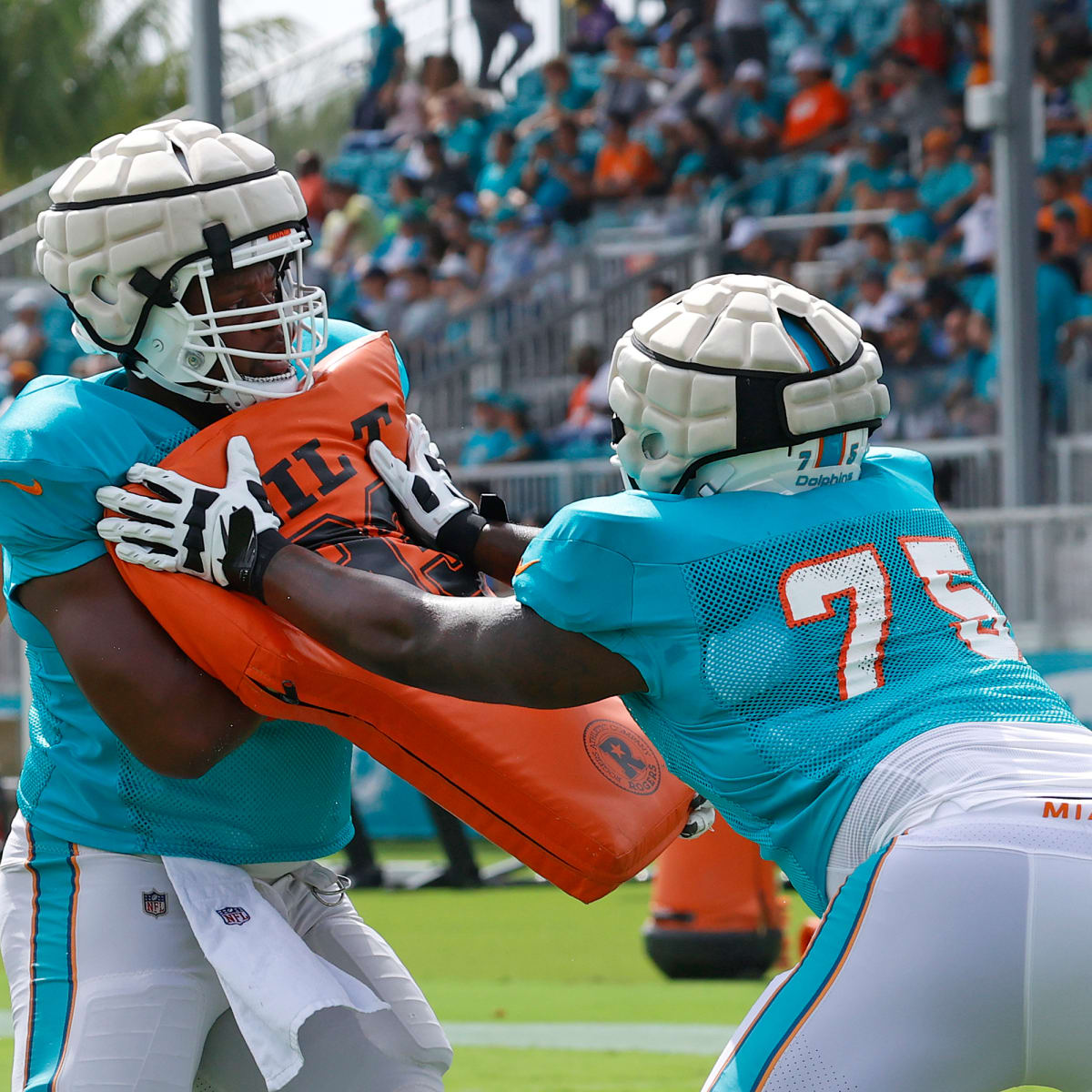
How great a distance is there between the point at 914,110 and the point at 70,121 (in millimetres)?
18187

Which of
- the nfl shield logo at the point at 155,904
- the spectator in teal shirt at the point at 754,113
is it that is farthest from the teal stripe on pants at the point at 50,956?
the spectator in teal shirt at the point at 754,113

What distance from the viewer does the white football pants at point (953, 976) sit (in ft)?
7.13

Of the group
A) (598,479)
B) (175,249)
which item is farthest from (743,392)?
(598,479)

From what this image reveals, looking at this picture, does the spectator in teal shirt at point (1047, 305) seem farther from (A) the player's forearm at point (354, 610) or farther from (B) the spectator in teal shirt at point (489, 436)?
(A) the player's forearm at point (354, 610)

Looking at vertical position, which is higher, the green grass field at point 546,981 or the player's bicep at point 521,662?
the player's bicep at point 521,662

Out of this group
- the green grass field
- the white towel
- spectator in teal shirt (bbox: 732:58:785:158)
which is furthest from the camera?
spectator in teal shirt (bbox: 732:58:785:158)

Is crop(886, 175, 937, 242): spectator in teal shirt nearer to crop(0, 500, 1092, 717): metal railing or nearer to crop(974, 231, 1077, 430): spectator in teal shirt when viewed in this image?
crop(974, 231, 1077, 430): spectator in teal shirt

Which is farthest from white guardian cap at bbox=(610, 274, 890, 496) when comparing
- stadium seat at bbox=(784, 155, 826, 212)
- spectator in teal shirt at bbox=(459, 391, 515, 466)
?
stadium seat at bbox=(784, 155, 826, 212)

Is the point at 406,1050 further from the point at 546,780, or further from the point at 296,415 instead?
the point at 296,415

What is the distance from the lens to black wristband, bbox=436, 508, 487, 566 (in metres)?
3.19

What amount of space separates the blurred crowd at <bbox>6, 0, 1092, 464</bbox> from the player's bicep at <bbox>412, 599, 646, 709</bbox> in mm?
7555

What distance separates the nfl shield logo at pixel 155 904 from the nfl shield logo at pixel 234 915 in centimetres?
11

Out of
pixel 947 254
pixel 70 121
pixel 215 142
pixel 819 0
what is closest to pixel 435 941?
pixel 215 142

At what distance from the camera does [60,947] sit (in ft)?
9.27
